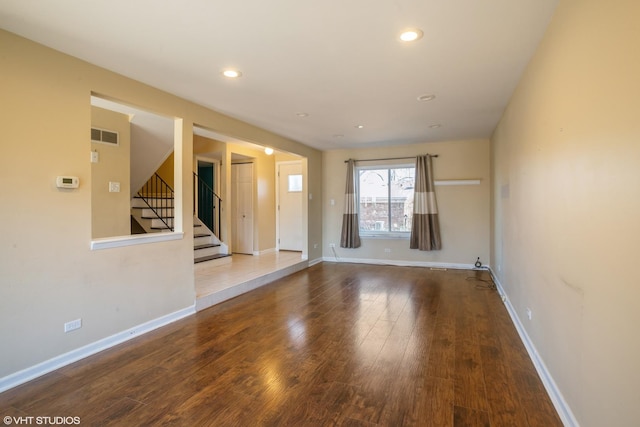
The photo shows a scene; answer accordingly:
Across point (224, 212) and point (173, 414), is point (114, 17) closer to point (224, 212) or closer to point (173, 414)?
point (173, 414)

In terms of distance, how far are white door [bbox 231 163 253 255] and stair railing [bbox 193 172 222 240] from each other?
1.53 ft

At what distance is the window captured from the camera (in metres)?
6.79

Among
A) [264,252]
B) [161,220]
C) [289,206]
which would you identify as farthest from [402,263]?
[161,220]

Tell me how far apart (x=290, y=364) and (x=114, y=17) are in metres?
2.77

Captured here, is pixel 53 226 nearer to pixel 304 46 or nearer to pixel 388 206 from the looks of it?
pixel 304 46

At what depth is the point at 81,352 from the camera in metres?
2.73

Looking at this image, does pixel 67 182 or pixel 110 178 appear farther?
pixel 110 178

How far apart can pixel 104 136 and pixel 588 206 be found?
202 inches

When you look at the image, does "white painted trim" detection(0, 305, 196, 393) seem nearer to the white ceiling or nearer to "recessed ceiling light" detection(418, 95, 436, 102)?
the white ceiling

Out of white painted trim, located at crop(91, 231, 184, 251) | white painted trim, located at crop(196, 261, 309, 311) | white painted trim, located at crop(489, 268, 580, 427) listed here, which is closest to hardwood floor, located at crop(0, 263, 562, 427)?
white painted trim, located at crop(489, 268, 580, 427)

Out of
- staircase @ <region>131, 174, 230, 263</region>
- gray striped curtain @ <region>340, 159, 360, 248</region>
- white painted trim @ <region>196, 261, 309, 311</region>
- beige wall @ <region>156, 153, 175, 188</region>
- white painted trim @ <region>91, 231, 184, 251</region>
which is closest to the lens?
white painted trim @ <region>91, 231, 184, 251</region>

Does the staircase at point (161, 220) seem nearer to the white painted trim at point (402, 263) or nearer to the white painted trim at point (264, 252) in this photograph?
the white painted trim at point (264, 252)

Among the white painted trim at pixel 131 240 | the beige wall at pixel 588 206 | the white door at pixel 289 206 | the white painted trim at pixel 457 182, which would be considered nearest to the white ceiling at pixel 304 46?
the beige wall at pixel 588 206

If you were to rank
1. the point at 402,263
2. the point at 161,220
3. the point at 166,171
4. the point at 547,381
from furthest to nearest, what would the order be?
1. the point at 166,171
2. the point at 402,263
3. the point at 161,220
4. the point at 547,381
